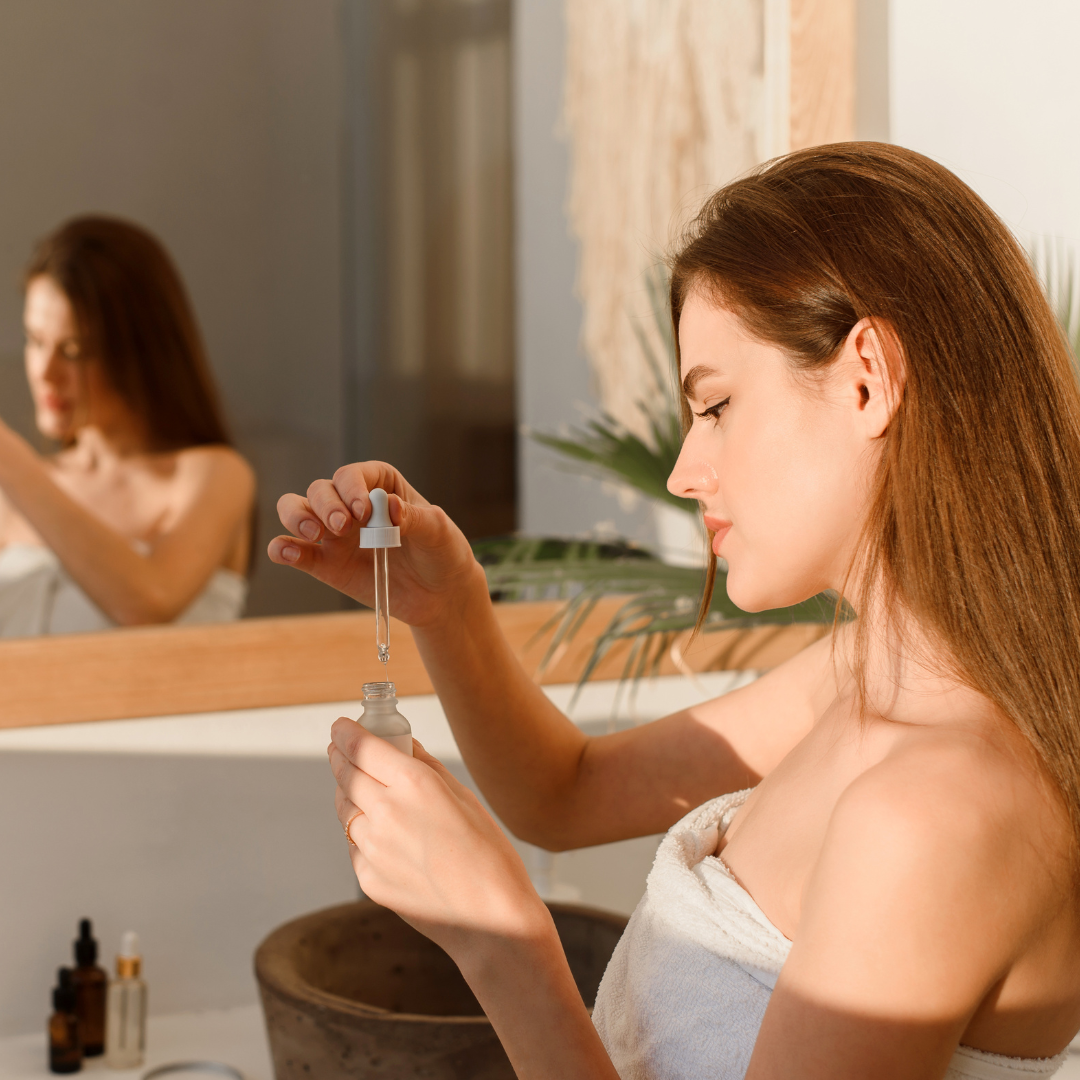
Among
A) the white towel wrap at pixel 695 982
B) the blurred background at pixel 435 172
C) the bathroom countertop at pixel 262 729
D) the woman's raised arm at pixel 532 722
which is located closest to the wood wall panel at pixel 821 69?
the blurred background at pixel 435 172

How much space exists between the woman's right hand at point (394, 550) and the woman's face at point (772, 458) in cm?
21

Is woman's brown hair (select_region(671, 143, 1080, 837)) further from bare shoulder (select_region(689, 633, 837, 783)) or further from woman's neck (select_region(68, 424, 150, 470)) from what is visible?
woman's neck (select_region(68, 424, 150, 470))

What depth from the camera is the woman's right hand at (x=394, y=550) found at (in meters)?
0.77

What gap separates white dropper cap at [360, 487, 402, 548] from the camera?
706mm

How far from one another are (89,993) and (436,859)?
0.75 metres

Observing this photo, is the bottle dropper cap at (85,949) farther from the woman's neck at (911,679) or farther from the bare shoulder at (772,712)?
the woman's neck at (911,679)

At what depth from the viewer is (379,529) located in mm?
709

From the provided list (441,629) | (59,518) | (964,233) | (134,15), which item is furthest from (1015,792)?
(134,15)

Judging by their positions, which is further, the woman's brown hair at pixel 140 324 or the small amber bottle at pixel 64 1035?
the woman's brown hair at pixel 140 324

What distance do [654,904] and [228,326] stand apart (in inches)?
38.0

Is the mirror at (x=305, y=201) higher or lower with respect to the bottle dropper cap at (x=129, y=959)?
higher

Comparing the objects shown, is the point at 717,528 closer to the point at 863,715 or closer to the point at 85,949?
the point at 863,715

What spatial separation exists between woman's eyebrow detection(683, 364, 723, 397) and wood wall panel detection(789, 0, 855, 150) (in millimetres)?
946

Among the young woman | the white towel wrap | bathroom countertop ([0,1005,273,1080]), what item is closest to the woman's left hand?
the young woman
